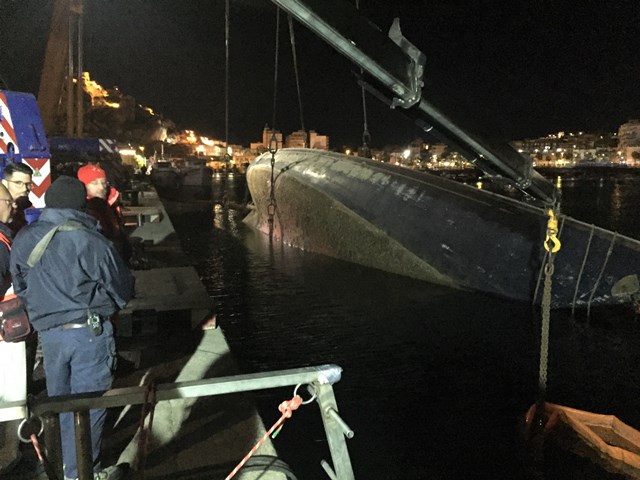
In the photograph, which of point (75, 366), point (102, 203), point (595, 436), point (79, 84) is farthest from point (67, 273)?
point (79, 84)

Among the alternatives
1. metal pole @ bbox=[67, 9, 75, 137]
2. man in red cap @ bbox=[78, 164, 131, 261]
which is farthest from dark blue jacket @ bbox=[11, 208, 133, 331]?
metal pole @ bbox=[67, 9, 75, 137]

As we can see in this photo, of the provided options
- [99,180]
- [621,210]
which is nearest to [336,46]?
[99,180]

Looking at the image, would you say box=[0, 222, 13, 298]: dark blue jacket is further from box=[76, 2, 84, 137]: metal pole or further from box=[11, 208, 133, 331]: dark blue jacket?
box=[76, 2, 84, 137]: metal pole

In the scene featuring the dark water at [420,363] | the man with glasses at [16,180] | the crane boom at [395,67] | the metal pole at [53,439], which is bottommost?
the dark water at [420,363]

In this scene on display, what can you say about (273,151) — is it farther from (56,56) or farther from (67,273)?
(56,56)

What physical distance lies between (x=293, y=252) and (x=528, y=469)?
34.1ft

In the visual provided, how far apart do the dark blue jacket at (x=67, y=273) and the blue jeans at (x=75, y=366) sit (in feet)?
0.35

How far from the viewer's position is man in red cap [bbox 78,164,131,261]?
4242 mm

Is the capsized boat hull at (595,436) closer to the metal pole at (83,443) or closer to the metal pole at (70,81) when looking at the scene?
the metal pole at (83,443)

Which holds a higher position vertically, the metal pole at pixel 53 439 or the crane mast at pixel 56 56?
the crane mast at pixel 56 56

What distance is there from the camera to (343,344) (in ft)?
25.9

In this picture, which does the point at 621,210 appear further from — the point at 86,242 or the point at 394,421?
the point at 86,242

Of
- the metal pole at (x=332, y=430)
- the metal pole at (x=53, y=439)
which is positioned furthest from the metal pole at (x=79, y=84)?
the metal pole at (x=332, y=430)

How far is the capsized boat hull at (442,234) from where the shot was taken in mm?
9180
